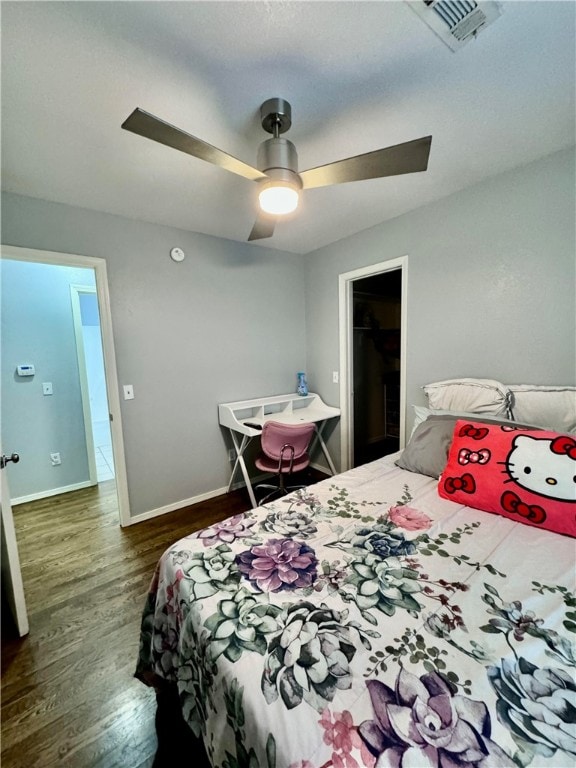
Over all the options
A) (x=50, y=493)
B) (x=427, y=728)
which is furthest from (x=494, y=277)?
(x=50, y=493)

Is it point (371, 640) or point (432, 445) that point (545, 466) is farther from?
point (371, 640)

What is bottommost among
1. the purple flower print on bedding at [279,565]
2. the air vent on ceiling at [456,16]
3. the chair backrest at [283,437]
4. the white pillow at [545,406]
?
the purple flower print on bedding at [279,565]

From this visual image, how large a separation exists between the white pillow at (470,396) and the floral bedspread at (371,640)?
0.73 m

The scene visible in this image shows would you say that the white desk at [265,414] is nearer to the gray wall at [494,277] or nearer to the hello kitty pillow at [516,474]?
the gray wall at [494,277]

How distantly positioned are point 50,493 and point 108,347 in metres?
1.86

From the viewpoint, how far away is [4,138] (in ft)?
A: 4.61

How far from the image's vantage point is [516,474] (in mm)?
1271

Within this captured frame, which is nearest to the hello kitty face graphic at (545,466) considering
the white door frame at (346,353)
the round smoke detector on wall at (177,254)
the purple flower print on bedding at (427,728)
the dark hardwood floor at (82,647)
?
the purple flower print on bedding at (427,728)

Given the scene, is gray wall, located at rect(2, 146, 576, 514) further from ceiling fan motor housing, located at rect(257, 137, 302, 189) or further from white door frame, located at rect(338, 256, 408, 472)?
ceiling fan motor housing, located at rect(257, 137, 302, 189)

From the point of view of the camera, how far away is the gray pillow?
1.64 meters

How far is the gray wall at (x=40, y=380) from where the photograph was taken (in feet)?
8.96

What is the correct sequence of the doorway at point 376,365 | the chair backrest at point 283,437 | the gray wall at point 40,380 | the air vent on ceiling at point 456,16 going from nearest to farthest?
the air vent on ceiling at point 456,16
the chair backrest at point 283,437
the gray wall at point 40,380
the doorway at point 376,365

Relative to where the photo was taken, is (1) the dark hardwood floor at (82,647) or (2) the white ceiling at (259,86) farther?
(1) the dark hardwood floor at (82,647)

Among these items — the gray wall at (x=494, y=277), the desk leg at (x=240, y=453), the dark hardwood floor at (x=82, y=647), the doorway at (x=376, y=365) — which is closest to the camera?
the dark hardwood floor at (x=82, y=647)
